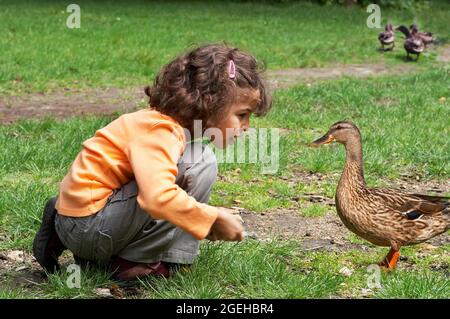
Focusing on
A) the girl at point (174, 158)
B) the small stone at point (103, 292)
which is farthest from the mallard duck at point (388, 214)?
the small stone at point (103, 292)

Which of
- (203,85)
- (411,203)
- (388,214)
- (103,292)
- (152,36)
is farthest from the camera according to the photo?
(152,36)

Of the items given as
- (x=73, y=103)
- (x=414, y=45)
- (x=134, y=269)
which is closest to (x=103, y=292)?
(x=134, y=269)

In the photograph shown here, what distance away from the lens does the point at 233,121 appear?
3756 mm

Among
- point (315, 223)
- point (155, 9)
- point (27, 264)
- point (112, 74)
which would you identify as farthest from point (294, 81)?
point (155, 9)

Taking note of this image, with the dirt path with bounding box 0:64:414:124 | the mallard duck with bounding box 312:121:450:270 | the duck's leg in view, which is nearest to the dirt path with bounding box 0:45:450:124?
the dirt path with bounding box 0:64:414:124

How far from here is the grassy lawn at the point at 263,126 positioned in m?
3.89

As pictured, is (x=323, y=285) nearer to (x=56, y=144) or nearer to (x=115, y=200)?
(x=115, y=200)

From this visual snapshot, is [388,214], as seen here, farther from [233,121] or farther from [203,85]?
[203,85]

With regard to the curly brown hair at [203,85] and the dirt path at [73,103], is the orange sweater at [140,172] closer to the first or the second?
the curly brown hair at [203,85]

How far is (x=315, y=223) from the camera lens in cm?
524

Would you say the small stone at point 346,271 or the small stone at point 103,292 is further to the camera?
the small stone at point 346,271

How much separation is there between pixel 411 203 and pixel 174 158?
4.81 ft

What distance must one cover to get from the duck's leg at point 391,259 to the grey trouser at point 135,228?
3.46 feet

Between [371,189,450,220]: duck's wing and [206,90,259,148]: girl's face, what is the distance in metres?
0.95
